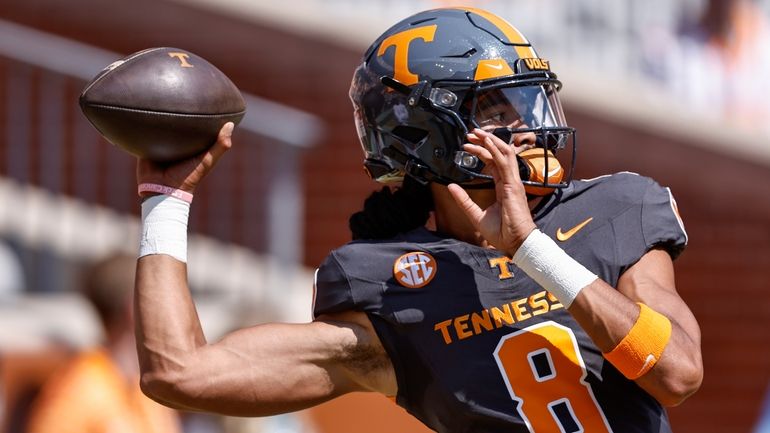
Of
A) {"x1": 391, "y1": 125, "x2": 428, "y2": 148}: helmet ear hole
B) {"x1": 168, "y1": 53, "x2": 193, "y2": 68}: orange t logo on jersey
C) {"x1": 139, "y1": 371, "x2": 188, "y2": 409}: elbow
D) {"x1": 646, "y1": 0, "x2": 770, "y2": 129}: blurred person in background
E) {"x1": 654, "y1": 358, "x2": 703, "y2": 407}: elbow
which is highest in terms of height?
{"x1": 168, "y1": 53, "x2": 193, "y2": 68}: orange t logo on jersey

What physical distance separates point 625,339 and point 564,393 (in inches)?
10.2

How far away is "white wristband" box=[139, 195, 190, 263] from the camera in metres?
3.01

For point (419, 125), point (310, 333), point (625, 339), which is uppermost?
point (419, 125)

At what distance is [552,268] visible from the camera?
9.16 feet

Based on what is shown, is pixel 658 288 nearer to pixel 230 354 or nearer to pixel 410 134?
pixel 410 134

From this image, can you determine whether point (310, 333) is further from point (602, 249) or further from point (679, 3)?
point (679, 3)

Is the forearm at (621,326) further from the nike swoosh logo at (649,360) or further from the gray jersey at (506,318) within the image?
the gray jersey at (506,318)

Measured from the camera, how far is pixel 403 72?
127 inches

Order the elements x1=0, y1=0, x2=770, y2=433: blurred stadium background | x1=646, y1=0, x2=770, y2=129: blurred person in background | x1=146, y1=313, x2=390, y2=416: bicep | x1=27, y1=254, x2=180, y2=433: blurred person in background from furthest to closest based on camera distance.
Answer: x1=646, y1=0, x2=770, y2=129: blurred person in background, x1=0, y1=0, x2=770, y2=433: blurred stadium background, x1=27, y1=254, x2=180, y2=433: blurred person in background, x1=146, y1=313, x2=390, y2=416: bicep

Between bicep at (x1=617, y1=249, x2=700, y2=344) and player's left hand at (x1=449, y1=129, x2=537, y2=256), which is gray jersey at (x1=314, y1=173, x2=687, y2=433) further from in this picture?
player's left hand at (x1=449, y1=129, x2=537, y2=256)

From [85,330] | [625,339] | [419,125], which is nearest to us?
[625,339]

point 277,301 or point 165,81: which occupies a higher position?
point 165,81

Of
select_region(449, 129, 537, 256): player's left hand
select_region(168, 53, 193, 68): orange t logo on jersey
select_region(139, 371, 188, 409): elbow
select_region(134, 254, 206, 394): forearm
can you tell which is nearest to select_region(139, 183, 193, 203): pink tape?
select_region(134, 254, 206, 394): forearm

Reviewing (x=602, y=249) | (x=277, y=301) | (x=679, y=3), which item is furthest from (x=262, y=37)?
(x=602, y=249)
